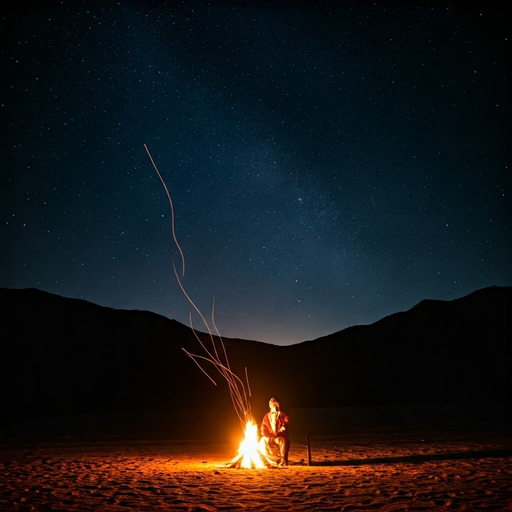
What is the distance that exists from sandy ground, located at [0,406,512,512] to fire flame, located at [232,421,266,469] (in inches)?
12.7

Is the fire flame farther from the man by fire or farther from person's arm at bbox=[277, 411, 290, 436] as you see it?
person's arm at bbox=[277, 411, 290, 436]

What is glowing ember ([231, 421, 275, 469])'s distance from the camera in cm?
1078

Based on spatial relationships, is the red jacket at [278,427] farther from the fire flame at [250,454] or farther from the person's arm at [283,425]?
the fire flame at [250,454]

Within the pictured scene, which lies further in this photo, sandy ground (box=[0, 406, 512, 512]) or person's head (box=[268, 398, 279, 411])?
person's head (box=[268, 398, 279, 411])

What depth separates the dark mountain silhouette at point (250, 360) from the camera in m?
56.4

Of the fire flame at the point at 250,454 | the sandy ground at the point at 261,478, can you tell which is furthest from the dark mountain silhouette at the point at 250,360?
the fire flame at the point at 250,454

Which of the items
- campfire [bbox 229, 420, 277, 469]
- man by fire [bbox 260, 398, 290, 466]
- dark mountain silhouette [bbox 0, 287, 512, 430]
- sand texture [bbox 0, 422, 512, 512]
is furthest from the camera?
dark mountain silhouette [bbox 0, 287, 512, 430]

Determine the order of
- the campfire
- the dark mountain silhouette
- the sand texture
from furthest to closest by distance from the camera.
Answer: the dark mountain silhouette
the campfire
the sand texture

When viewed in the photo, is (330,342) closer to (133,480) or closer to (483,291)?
(483,291)

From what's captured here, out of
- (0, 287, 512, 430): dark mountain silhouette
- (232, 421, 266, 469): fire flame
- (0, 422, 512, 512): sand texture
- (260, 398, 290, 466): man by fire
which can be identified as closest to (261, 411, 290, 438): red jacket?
(260, 398, 290, 466): man by fire

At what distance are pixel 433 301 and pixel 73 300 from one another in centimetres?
4991

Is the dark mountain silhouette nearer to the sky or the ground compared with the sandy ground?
nearer to the sky

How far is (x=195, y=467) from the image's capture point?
1122 cm

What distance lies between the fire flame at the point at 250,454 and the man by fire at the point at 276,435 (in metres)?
0.25
